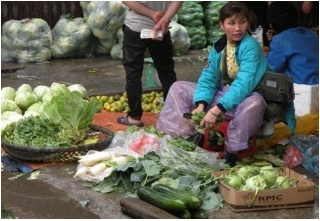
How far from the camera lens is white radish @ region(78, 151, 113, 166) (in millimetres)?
5492

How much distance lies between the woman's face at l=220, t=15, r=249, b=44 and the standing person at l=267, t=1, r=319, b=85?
1.10 meters

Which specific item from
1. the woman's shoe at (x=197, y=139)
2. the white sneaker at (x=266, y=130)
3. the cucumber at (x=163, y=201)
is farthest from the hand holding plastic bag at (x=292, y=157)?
the cucumber at (x=163, y=201)

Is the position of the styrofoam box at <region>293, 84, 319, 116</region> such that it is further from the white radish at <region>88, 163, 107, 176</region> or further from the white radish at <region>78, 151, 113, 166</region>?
the white radish at <region>88, 163, 107, 176</region>

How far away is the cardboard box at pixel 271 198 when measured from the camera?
4703 mm

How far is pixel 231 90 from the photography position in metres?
5.58

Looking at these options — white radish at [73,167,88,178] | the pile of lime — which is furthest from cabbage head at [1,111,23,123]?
the pile of lime

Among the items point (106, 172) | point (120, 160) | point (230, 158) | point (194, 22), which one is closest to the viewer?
point (106, 172)

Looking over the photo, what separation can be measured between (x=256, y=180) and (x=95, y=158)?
136cm

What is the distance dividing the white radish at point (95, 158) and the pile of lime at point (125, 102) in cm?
212

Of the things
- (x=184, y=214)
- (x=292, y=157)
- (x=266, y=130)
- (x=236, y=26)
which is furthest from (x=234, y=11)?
(x=184, y=214)

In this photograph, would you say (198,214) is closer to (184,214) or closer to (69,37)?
(184,214)

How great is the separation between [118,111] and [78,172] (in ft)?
7.66

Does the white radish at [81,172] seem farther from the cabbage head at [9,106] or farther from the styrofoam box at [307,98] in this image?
the styrofoam box at [307,98]

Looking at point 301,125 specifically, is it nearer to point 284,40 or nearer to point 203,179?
point 284,40
